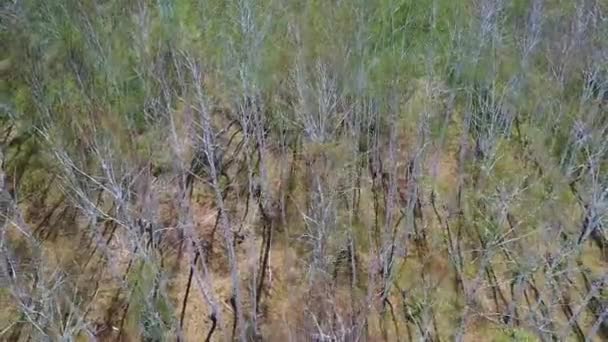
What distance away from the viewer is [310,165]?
1916 centimetres

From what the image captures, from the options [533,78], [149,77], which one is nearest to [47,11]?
[149,77]

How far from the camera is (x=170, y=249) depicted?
60.5 ft

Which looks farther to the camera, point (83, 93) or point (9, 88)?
point (9, 88)

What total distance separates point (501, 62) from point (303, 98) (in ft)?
25.8

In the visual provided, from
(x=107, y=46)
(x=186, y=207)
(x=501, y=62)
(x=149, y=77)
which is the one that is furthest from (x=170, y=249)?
(x=501, y=62)

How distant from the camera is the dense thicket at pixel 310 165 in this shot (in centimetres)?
1684

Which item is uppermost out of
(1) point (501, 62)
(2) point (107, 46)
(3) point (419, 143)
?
(1) point (501, 62)

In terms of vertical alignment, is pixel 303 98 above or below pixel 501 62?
below

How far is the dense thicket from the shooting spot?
16844 millimetres

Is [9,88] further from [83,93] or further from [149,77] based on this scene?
[149,77]

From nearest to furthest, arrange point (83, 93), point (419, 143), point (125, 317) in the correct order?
1. point (125, 317)
2. point (83, 93)
3. point (419, 143)

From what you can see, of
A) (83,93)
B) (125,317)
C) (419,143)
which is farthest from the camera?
(419,143)

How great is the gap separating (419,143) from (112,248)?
11.1m

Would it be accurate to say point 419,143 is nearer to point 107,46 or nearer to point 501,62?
point 501,62
